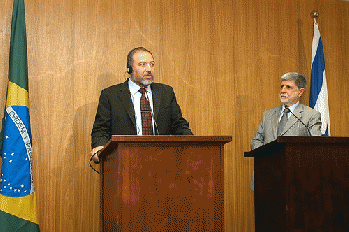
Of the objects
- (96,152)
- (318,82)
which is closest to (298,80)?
(318,82)

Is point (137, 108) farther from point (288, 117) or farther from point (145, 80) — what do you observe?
point (288, 117)

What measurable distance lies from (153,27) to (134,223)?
3.10 metres

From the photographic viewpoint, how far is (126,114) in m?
3.93

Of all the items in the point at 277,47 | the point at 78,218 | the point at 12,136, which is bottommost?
the point at 78,218

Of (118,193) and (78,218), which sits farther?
(78,218)

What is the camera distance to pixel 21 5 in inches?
186

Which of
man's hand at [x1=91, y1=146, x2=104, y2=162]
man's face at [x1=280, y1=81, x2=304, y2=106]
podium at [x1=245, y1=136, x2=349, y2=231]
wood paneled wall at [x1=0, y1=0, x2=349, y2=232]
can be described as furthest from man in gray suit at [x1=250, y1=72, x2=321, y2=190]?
man's hand at [x1=91, y1=146, x2=104, y2=162]

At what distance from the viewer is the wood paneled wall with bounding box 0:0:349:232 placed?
193 inches

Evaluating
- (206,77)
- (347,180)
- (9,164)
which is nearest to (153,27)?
(206,77)

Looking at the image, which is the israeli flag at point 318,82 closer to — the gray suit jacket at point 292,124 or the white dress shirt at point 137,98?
the gray suit jacket at point 292,124

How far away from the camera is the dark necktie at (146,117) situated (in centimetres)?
381

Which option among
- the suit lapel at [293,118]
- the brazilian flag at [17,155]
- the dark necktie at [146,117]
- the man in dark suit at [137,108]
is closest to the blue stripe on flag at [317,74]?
the suit lapel at [293,118]

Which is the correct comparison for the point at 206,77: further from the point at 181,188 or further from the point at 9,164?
the point at 181,188

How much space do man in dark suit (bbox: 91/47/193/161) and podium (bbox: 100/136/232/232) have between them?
3.66 ft
